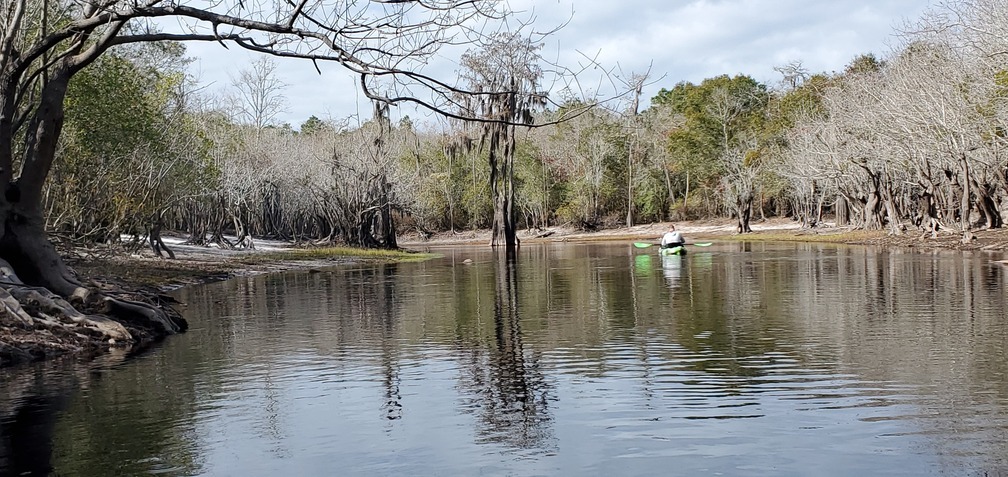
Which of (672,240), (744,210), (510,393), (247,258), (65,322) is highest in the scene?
(744,210)

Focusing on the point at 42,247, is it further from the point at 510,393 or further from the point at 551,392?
the point at 551,392

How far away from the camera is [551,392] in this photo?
42.7 feet

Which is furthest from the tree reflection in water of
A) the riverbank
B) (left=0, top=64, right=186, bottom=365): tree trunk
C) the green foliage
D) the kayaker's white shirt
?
the kayaker's white shirt

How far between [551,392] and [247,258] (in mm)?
40749

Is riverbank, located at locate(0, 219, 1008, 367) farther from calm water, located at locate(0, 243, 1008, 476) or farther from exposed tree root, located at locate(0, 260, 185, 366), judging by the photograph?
calm water, located at locate(0, 243, 1008, 476)

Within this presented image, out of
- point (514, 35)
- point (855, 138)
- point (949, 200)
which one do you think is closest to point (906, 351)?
point (514, 35)

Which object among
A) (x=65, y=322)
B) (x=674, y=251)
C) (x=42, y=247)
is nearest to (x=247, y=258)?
(x=674, y=251)

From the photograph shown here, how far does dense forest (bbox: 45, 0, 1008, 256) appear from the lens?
33625 millimetres

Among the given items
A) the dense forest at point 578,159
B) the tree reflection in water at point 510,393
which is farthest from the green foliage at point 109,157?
the tree reflection in water at point 510,393

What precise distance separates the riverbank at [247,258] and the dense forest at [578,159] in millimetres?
1224

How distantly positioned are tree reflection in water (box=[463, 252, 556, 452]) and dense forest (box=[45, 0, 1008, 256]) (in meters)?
3.43

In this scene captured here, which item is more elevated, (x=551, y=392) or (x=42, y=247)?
(x=42, y=247)

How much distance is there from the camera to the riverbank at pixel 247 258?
701 inches

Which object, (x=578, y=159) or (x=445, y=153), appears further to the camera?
(x=578, y=159)
